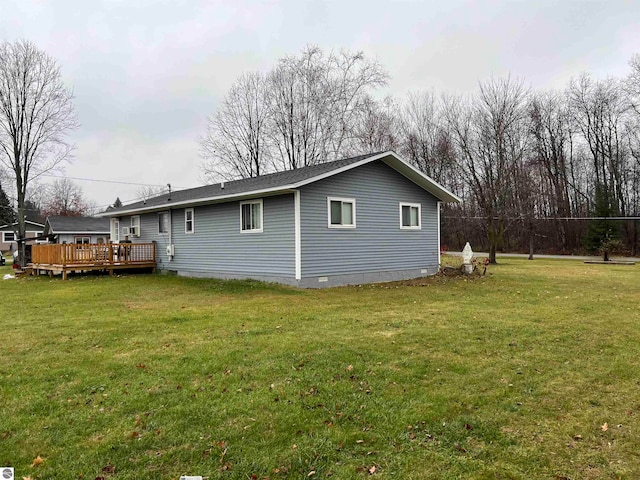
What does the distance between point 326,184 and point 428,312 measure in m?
5.66

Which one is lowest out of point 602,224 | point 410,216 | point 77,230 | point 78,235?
point 602,224

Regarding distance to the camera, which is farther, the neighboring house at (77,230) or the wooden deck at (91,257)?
the neighboring house at (77,230)

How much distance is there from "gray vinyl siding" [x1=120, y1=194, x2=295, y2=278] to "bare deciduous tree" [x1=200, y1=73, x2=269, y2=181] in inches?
580

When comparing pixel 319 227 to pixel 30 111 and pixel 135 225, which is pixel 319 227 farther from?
pixel 30 111

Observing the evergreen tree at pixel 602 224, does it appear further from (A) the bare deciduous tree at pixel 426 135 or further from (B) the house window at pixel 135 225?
(B) the house window at pixel 135 225

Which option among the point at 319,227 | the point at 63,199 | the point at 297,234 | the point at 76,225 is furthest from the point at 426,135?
the point at 63,199

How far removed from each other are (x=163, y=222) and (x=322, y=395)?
15574mm

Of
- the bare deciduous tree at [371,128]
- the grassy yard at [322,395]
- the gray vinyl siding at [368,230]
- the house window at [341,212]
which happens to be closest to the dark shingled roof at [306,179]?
the gray vinyl siding at [368,230]

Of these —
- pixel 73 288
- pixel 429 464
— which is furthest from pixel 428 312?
pixel 73 288

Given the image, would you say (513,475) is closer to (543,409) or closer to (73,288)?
(543,409)

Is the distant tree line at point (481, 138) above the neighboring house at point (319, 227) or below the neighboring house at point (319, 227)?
above

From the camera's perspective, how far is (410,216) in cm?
1521

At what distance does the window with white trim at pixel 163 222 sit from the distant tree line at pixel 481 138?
14005 millimetres

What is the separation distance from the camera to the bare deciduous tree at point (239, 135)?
1220 inches
